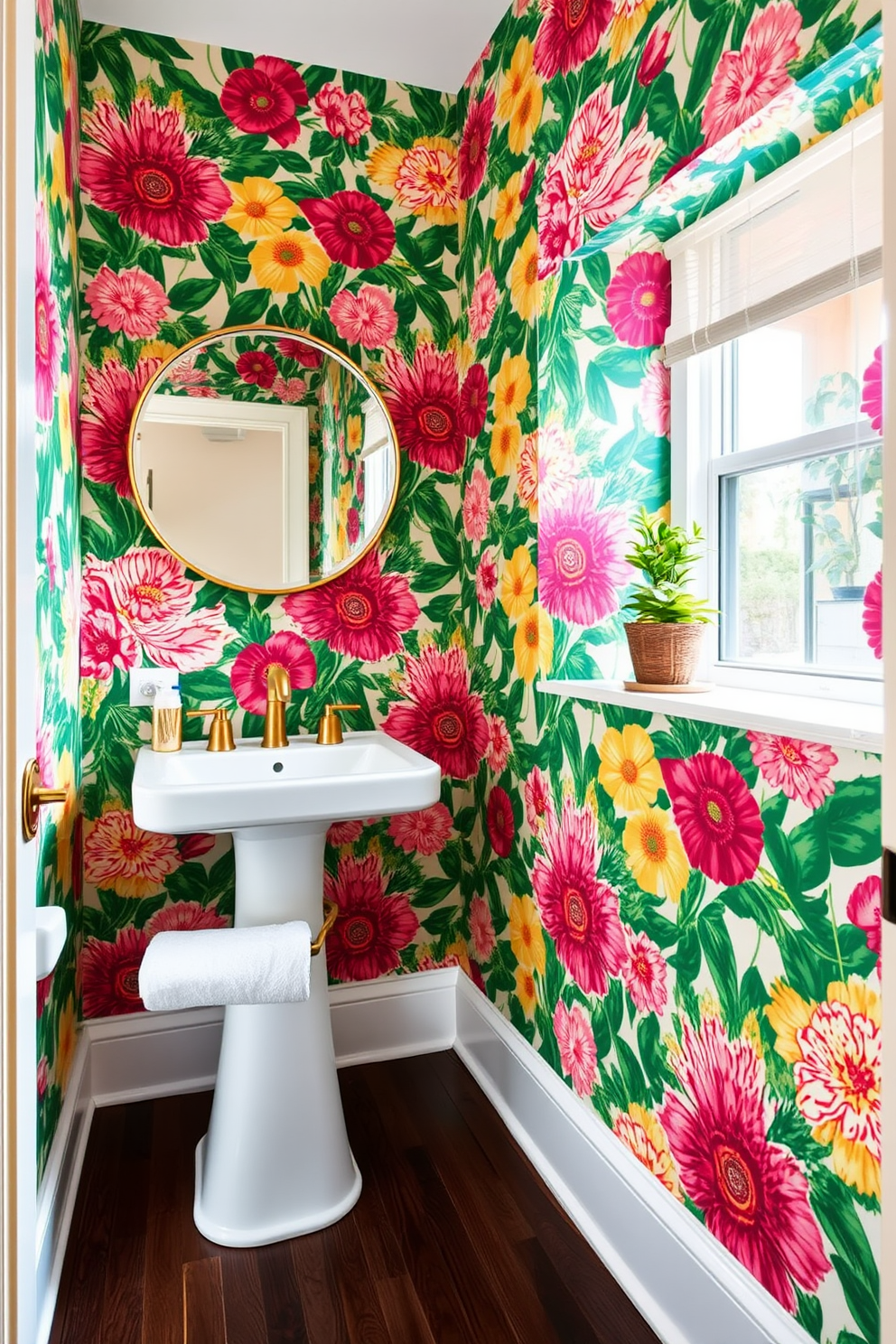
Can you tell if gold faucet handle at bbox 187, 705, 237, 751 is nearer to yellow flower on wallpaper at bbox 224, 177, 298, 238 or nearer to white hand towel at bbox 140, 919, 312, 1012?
white hand towel at bbox 140, 919, 312, 1012

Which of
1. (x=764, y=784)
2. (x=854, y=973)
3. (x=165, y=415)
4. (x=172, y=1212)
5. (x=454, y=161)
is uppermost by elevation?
(x=454, y=161)

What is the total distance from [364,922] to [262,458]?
1.21m

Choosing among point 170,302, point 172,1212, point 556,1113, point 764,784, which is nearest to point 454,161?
point 170,302

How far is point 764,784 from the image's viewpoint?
109 cm

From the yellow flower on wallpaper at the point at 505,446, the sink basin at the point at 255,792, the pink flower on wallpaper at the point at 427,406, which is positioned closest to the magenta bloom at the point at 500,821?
the sink basin at the point at 255,792

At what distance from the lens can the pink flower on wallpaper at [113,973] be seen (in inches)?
76.7

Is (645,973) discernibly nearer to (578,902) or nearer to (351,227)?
(578,902)

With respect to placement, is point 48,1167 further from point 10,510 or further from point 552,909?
point 10,510

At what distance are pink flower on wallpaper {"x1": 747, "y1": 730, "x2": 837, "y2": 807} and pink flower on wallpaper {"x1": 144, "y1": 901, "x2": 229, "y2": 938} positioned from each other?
1.45 metres

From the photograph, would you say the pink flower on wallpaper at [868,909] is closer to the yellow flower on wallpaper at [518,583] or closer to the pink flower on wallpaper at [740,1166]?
the pink flower on wallpaper at [740,1166]

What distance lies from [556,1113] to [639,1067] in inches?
13.7

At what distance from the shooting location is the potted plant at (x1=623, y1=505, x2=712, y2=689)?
1.39m

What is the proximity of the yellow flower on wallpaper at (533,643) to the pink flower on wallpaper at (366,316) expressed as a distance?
2.88ft

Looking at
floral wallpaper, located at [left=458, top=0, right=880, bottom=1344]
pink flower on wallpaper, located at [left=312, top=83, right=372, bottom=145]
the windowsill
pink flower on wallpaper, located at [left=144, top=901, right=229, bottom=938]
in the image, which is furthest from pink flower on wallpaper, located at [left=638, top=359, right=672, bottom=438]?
pink flower on wallpaper, located at [left=144, top=901, right=229, bottom=938]
